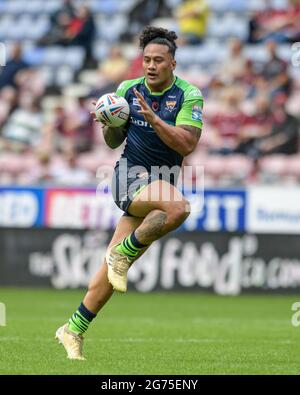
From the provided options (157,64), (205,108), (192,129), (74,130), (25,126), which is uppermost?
(205,108)

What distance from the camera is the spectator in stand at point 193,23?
2086 centimetres

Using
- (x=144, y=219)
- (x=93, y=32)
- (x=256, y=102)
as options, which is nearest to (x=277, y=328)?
(x=144, y=219)

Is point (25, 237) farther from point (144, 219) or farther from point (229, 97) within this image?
point (144, 219)

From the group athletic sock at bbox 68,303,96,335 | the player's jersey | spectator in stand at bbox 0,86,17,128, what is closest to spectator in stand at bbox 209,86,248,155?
spectator in stand at bbox 0,86,17,128

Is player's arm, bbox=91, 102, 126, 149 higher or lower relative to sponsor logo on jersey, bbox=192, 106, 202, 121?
lower

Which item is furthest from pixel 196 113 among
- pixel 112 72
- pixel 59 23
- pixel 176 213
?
pixel 59 23

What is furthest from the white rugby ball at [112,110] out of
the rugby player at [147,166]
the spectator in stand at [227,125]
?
the spectator in stand at [227,125]

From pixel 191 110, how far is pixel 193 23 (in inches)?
514

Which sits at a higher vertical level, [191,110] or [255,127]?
[255,127]

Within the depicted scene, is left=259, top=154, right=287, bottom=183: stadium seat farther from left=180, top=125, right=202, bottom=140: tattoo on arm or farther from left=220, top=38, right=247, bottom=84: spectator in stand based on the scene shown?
left=180, top=125, right=202, bottom=140: tattoo on arm

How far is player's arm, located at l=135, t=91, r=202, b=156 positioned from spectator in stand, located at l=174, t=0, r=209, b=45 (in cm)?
1286

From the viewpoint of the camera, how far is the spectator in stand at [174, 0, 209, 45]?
20859mm

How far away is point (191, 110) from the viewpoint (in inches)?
323

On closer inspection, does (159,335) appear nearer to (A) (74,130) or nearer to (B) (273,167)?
(B) (273,167)
